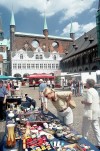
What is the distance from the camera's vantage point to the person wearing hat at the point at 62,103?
4776 millimetres

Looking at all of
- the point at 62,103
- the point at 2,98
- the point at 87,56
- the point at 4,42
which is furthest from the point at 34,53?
the point at 62,103

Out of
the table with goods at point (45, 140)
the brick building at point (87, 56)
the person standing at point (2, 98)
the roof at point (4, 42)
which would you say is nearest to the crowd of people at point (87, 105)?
the table with goods at point (45, 140)

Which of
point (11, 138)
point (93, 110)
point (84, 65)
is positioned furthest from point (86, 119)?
point (84, 65)

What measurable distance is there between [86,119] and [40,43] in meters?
72.5

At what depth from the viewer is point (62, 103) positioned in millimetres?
5012

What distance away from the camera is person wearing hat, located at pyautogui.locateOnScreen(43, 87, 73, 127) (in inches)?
188

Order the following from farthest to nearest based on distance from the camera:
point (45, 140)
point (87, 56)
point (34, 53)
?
point (34, 53), point (87, 56), point (45, 140)

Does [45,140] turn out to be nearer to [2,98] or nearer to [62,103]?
[62,103]

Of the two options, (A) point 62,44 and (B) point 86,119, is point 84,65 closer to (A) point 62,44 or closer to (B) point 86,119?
(A) point 62,44

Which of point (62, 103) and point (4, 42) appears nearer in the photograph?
point (62, 103)

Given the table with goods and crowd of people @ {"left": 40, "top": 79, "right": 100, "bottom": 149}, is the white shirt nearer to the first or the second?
crowd of people @ {"left": 40, "top": 79, "right": 100, "bottom": 149}

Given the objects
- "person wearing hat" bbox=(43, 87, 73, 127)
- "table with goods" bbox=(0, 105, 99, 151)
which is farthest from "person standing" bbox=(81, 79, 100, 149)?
"table with goods" bbox=(0, 105, 99, 151)

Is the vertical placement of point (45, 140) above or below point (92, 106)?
below

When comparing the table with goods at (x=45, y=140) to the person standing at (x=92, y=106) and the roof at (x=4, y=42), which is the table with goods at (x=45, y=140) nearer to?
the person standing at (x=92, y=106)
